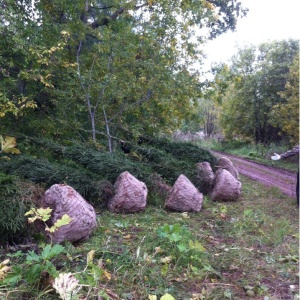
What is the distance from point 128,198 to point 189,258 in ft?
4.53

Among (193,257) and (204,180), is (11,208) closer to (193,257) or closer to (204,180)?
(193,257)

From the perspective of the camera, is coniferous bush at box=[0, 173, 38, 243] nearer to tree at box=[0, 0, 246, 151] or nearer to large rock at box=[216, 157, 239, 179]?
tree at box=[0, 0, 246, 151]

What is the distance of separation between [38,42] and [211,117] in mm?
18925

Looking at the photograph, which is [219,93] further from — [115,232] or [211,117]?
[211,117]

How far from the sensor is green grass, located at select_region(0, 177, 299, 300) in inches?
70.9

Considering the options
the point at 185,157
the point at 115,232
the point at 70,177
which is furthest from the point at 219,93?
the point at 115,232

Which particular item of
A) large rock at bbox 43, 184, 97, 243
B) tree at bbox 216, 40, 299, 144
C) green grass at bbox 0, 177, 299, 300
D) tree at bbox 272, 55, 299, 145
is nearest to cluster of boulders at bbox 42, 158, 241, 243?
large rock at bbox 43, 184, 97, 243

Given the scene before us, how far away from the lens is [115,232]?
2.74 meters

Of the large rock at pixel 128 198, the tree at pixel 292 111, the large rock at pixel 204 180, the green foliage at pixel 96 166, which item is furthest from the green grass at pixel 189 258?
the tree at pixel 292 111

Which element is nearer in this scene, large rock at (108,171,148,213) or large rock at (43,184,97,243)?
large rock at (43,184,97,243)

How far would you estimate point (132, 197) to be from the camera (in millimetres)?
3424

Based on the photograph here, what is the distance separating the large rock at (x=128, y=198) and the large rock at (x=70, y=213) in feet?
2.58

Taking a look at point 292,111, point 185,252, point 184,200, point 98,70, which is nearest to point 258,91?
point 292,111

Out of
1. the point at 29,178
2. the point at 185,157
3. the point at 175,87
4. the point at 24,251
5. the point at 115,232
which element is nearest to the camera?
the point at 24,251
